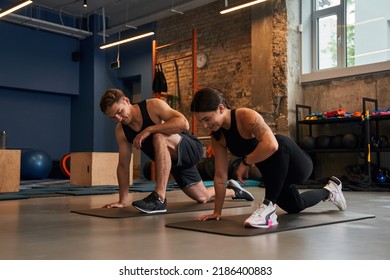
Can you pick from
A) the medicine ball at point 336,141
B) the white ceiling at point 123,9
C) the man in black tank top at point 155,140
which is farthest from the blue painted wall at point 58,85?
the man in black tank top at point 155,140

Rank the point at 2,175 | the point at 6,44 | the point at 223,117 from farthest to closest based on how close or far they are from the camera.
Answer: the point at 6,44 → the point at 2,175 → the point at 223,117

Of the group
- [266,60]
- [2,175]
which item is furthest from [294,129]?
[2,175]

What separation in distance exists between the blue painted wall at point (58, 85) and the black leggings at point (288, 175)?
291 inches

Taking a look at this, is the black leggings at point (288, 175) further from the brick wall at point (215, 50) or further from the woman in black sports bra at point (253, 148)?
the brick wall at point (215, 50)

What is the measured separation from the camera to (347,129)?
269 inches

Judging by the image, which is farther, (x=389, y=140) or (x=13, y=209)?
(x=389, y=140)

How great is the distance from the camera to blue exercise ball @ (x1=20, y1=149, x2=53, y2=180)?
865 cm

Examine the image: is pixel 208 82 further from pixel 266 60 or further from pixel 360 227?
pixel 360 227

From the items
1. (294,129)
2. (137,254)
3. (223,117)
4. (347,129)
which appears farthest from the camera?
(294,129)

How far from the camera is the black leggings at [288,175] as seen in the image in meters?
2.30

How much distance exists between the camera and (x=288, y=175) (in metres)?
2.54

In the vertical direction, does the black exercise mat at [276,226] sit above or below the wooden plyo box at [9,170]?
below

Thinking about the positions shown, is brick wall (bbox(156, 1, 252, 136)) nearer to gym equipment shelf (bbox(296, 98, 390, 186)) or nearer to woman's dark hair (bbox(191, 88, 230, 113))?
gym equipment shelf (bbox(296, 98, 390, 186))

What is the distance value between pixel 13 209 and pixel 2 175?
1.79 m
